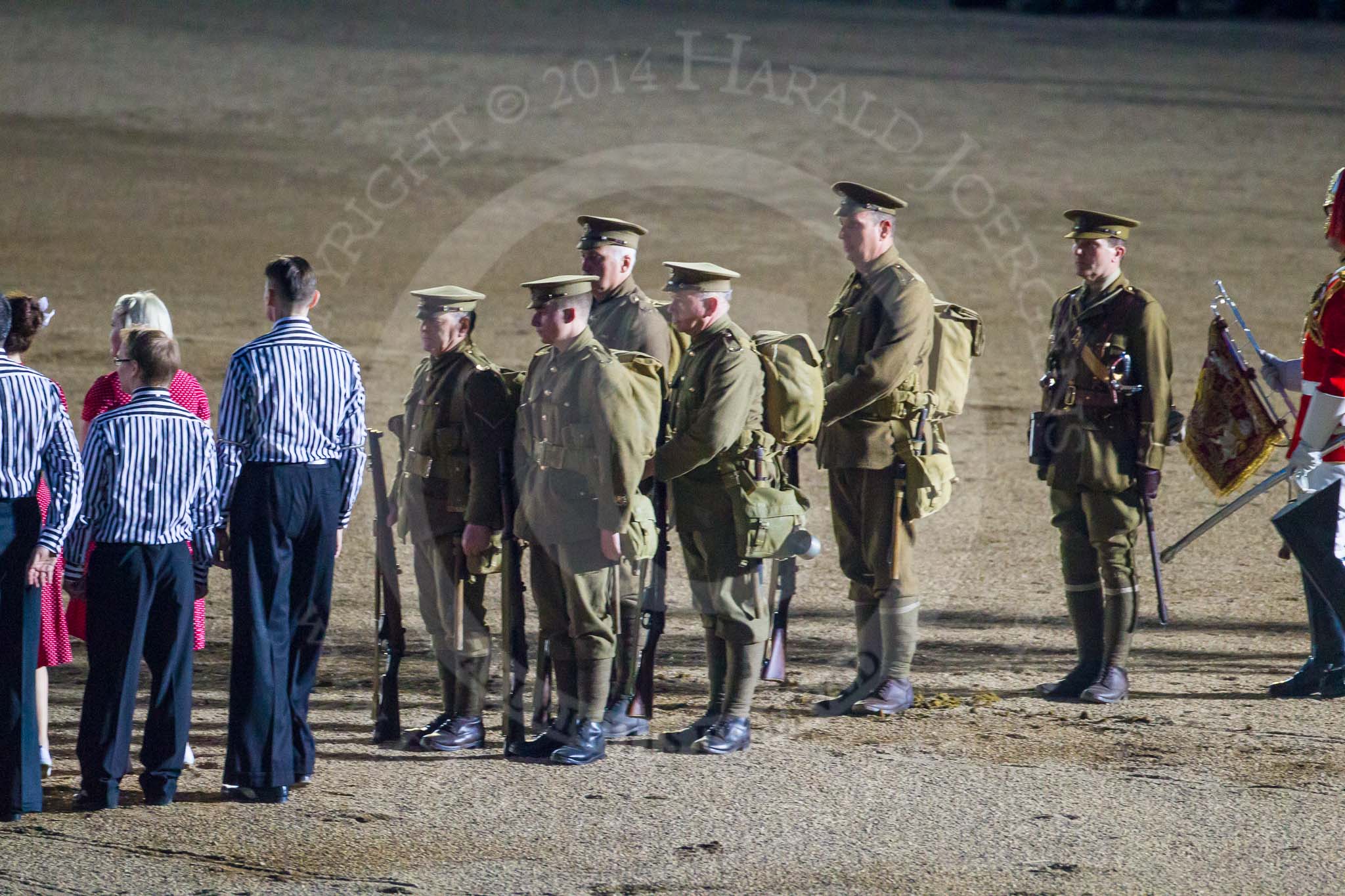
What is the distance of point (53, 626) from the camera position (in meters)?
5.62

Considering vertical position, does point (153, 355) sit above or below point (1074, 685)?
above

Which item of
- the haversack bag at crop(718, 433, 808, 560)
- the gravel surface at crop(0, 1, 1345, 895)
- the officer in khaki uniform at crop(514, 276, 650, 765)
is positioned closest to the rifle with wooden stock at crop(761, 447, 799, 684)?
the gravel surface at crop(0, 1, 1345, 895)

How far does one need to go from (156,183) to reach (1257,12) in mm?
21322

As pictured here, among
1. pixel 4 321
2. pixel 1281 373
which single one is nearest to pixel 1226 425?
pixel 1281 373

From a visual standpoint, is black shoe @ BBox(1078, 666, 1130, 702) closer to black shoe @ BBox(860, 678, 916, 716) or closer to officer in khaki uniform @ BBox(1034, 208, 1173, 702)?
officer in khaki uniform @ BBox(1034, 208, 1173, 702)

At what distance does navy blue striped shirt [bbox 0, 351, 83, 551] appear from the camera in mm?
5160

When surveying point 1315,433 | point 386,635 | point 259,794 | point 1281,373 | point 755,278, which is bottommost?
point 259,794

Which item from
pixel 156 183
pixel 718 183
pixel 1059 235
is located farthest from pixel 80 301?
pixel 1059 235

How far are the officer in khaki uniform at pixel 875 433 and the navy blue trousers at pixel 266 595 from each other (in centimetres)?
194

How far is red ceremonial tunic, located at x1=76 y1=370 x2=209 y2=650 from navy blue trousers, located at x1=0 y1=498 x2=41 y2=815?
573 mm

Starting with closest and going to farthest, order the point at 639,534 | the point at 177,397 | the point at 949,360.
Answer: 1. the point at 639,534
2. the point at 177,397
3. the point at 949,360

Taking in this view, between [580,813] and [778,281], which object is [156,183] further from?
[580,813]

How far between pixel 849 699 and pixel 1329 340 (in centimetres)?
211

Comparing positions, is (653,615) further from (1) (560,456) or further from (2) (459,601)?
(1) (560,456)
